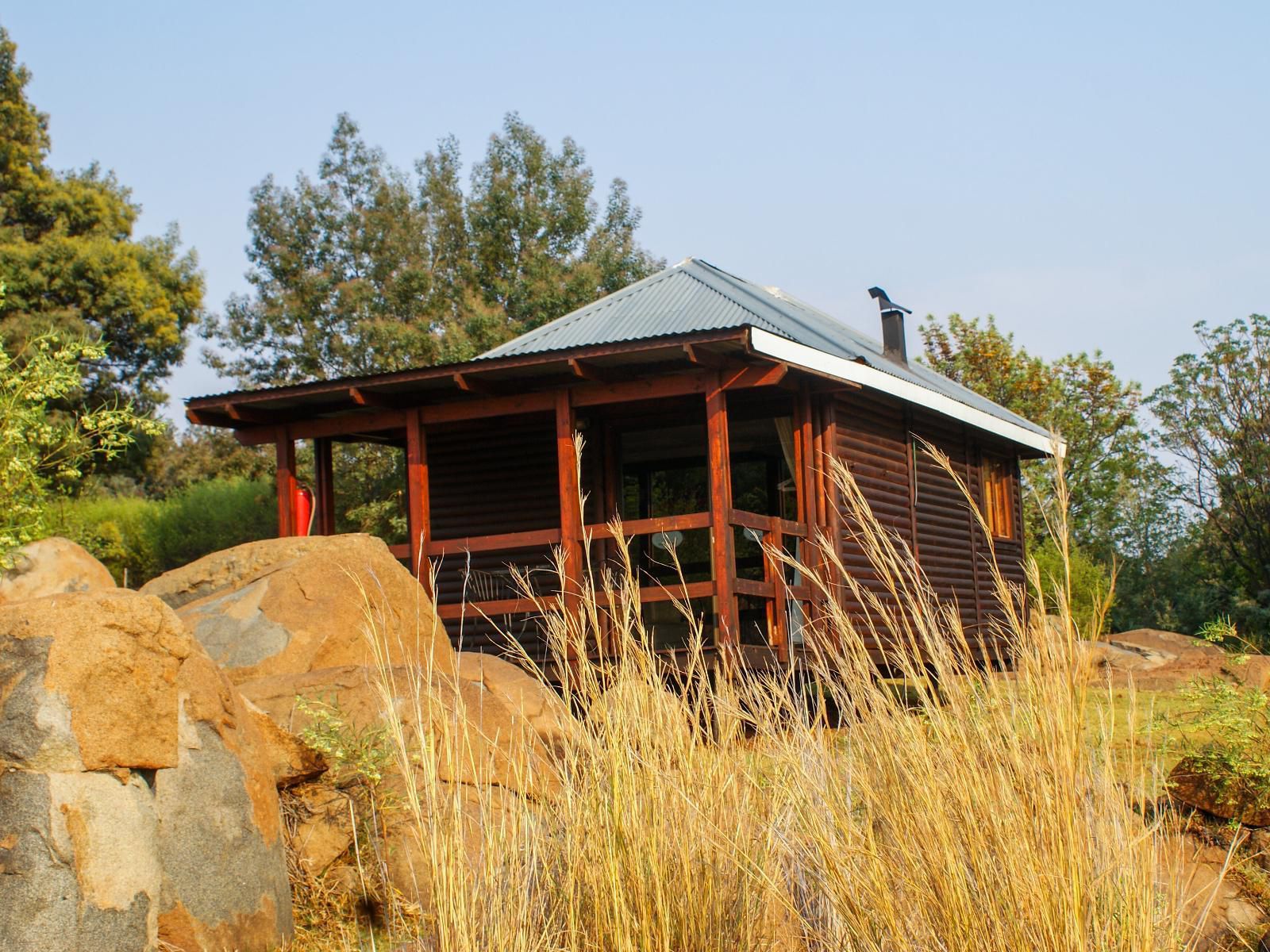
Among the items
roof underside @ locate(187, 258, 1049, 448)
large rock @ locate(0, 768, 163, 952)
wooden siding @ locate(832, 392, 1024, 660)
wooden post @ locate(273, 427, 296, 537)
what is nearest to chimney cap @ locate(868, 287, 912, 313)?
roof underside @ locate(187, 258, 1049, 448)

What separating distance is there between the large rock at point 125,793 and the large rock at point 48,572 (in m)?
3.08

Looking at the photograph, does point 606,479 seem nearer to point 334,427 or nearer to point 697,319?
point 697,319

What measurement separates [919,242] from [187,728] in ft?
34.0

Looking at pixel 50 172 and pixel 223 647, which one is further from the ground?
pixel 50 172

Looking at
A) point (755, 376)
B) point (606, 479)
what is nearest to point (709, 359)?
point (755, 376)

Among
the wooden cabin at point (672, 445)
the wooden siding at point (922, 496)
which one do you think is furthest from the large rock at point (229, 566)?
the wooden siding at point (922, 496)

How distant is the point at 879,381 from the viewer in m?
10.9

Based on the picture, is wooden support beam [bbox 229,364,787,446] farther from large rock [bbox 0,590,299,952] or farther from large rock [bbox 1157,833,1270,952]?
large rock [bbox 0,590,299,952]

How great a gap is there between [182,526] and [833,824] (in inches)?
788

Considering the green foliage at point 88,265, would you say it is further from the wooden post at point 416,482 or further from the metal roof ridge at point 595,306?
the wooden post at point 416,482

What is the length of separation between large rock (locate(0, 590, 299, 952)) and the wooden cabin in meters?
4.40

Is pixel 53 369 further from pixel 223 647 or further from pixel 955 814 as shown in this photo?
pixel 955 814

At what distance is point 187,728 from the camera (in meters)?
4.35

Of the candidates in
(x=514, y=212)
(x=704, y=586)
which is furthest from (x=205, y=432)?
(x=704, y=586)
